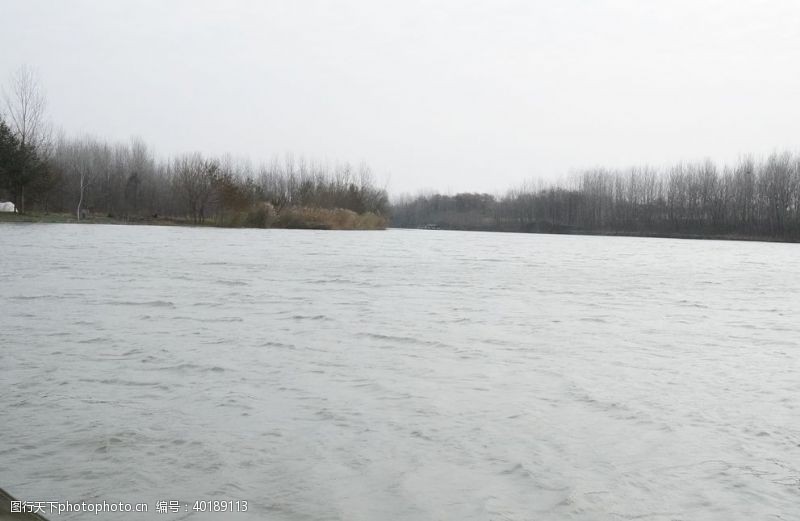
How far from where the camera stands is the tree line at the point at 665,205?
5644 cm

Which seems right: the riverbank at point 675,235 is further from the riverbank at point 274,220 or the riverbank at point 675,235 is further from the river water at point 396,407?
the river water at point 396,407

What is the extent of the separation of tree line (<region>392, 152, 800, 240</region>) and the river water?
180ft

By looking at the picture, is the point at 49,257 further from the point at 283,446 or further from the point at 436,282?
the point at 283,446

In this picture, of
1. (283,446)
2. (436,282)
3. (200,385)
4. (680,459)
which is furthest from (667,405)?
(436,282)

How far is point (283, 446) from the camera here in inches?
133

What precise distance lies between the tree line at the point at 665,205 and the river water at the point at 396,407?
180 feet

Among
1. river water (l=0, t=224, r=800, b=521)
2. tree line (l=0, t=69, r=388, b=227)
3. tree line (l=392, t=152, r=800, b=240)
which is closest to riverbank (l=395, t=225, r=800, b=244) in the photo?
tree line (l=392, t=152, r=800, b=240)

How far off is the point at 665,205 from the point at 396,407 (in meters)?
69.3

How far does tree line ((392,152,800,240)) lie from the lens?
5644cm

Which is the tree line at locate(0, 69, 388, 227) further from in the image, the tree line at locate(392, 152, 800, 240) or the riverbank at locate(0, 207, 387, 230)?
the tree line at locate(392, 152, 800, 240)

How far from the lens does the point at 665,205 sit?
67250mm

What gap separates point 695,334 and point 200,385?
5.63 metres

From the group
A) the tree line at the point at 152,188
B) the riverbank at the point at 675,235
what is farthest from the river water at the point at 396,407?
the riverbank at the point at 675,235

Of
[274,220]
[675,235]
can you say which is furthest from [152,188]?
[675,235]
